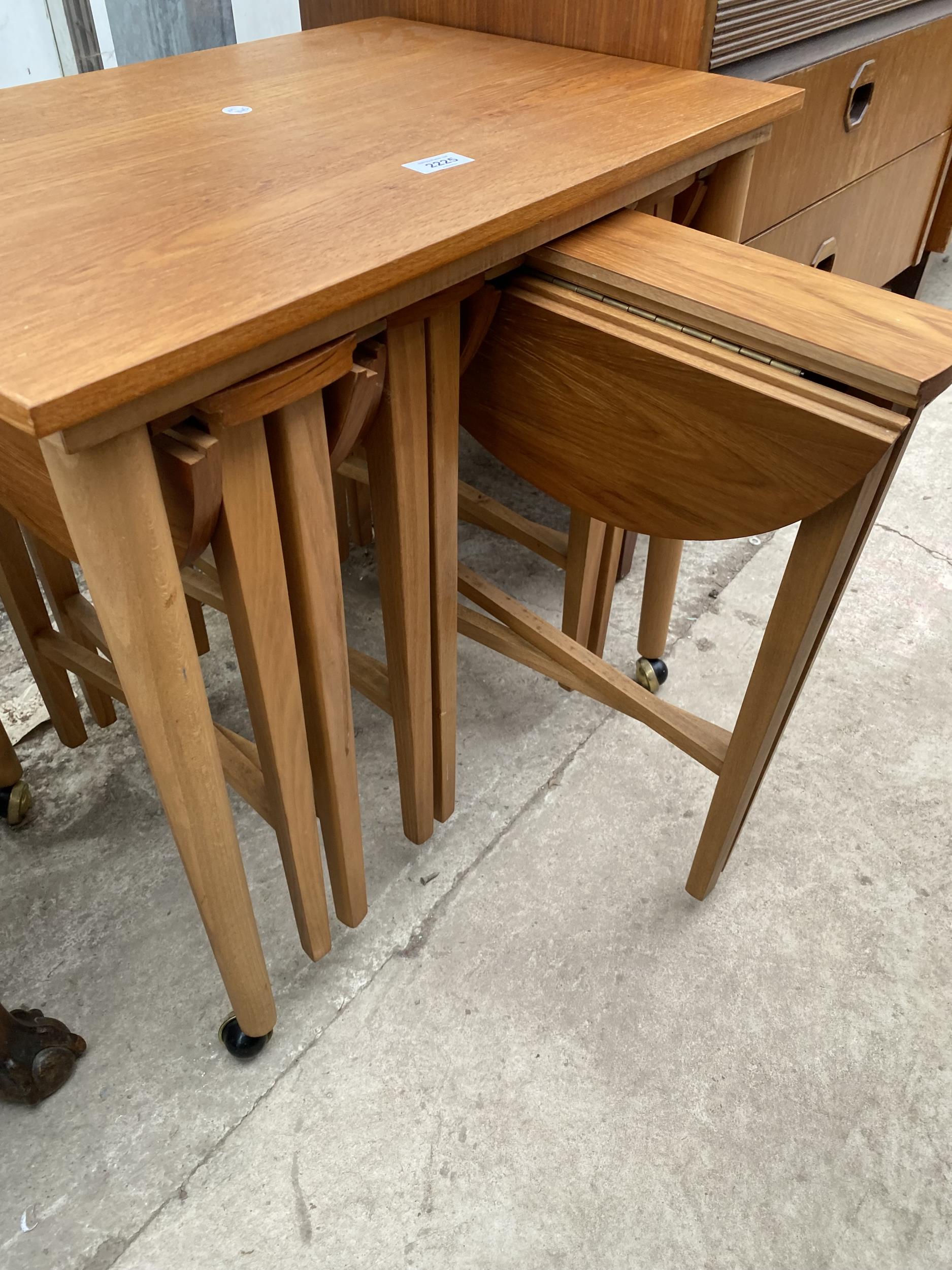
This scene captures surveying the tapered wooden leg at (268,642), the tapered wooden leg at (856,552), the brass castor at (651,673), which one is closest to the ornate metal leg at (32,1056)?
the tapered wooden leg at (268,642)

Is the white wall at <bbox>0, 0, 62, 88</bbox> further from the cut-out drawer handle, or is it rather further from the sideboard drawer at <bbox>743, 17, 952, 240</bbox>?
the cut-out drawer handle

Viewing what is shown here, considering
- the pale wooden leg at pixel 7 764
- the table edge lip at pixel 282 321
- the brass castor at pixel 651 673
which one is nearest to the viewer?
the table edge lip at pixel 282 321

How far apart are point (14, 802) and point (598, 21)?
4.72 feet

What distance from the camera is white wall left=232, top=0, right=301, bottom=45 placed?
217cm

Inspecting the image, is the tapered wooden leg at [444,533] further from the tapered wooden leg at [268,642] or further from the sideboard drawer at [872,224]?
the sideboard drawer at [872,224]

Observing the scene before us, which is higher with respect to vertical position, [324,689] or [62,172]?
[62,172]

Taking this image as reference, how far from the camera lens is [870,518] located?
0.94 metres

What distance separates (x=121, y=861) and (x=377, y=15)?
1.47m

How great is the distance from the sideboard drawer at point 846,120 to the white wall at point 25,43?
149 centimetres

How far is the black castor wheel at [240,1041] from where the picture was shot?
114cm

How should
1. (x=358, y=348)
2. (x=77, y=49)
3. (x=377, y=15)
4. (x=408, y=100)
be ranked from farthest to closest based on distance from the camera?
(x=77, y=49) < (x=377, y=15) < (x=408, y=100) < (x=358, y=348)

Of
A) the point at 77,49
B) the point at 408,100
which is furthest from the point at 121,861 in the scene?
the point at 77,49

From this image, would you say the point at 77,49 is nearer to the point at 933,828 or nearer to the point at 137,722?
the point at 137,722

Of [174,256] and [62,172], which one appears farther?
[62,172]
